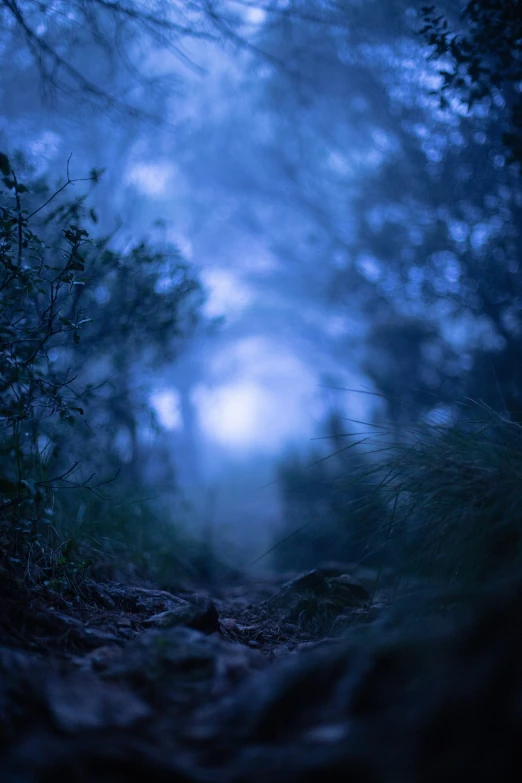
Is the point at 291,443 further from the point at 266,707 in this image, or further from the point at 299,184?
the point at 266,707

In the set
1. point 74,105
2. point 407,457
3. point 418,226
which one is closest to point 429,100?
point 418,226

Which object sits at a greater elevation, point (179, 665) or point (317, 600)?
point (317, 600)

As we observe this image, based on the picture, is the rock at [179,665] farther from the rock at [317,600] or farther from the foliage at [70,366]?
the rock at [317,600]

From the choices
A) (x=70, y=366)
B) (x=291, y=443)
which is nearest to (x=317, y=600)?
(x=70, y=366)

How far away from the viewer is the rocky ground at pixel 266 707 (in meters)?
0.95

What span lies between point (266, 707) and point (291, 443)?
7.21 metres

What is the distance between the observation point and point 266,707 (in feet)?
3.99

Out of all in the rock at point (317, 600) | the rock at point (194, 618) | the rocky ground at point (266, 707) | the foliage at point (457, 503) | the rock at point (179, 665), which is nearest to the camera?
Result: the rocky ground at point (266, 707)

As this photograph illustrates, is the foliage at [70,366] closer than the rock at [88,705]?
No

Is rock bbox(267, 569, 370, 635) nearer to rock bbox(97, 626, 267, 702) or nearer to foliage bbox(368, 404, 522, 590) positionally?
foliage bbox(368, 404, 522, 590)

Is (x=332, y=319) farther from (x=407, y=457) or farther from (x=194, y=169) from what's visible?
(x=407, y=457)

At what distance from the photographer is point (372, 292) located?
28.2 feet

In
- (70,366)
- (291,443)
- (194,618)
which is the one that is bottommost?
(194,618)

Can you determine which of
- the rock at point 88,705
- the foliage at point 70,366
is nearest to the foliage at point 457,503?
the rock at point 88,705
